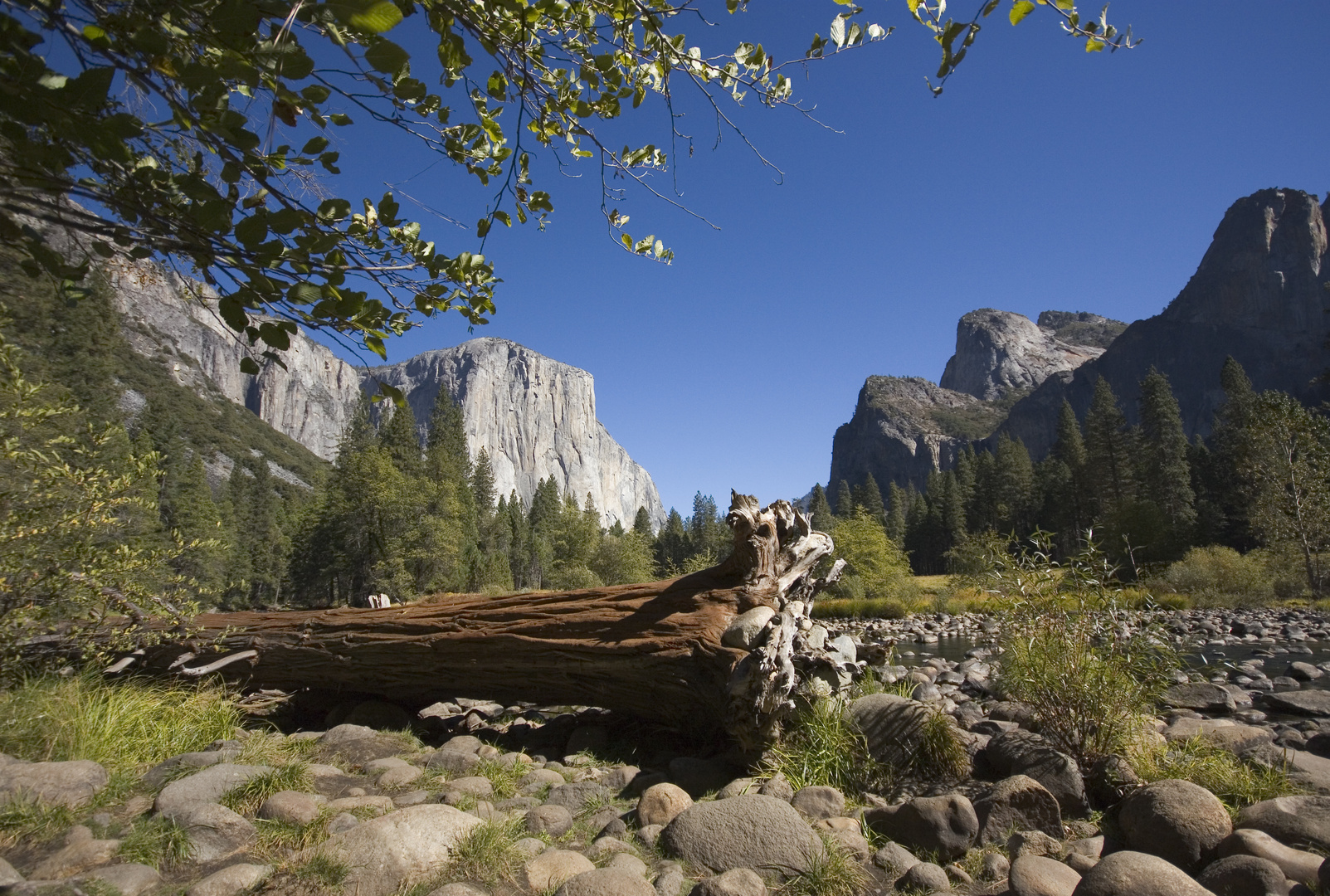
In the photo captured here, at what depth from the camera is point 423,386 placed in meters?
186

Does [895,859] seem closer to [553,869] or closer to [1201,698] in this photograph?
[553,869]

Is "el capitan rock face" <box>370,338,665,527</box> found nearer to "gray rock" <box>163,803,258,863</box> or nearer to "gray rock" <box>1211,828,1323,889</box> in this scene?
"gray rock" <box>163,803,258,863</box>

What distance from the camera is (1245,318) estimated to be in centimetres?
12156

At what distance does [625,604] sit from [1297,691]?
8320mm

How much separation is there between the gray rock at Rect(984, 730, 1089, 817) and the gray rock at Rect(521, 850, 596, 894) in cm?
287

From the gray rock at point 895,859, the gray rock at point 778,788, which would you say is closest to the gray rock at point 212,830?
the gray rock at point 778,788

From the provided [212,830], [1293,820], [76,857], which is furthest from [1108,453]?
[76,857]

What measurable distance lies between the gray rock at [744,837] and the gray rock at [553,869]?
543 mm

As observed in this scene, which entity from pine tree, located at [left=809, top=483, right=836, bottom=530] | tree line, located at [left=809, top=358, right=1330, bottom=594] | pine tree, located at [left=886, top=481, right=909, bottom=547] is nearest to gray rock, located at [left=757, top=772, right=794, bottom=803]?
tree line, located at [left=809, top=358, right=1330, bottom=594]

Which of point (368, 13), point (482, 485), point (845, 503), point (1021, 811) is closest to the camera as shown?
point (368, 13)

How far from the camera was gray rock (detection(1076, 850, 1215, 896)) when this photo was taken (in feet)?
8.83

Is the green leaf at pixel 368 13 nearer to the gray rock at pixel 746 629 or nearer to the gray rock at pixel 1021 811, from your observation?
the gray rock at pixel 746 629

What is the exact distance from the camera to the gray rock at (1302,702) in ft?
23.4

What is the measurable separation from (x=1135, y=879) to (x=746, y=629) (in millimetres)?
2660
